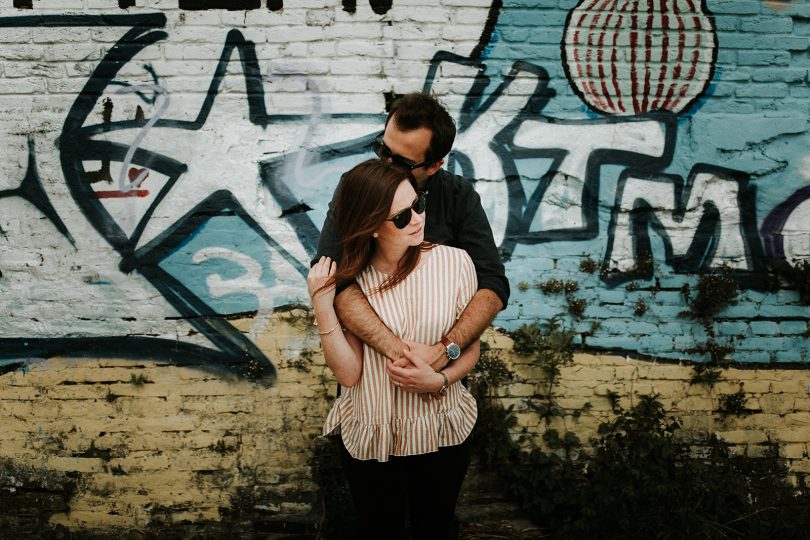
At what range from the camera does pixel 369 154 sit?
3049mm

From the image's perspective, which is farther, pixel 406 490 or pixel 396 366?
pixel 406 490

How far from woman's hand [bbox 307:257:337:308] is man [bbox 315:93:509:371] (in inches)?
2.1

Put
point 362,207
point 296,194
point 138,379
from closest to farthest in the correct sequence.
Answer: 1. point 362,207
2. point 296,194
3. point 138,379

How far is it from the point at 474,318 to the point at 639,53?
188 cm

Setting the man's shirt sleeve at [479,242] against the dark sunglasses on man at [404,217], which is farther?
the man's shirt sleeve at [479,242]

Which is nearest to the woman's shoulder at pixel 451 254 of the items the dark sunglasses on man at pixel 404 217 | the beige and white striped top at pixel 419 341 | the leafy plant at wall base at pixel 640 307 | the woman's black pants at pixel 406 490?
the beige and white striped top at pixel 419 341

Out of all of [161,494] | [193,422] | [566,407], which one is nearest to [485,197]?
[566,407]

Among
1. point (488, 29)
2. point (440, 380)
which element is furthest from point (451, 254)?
point (488, 29)

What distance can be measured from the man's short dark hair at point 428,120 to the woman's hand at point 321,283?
1.79 ft

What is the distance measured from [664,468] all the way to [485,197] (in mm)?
1708

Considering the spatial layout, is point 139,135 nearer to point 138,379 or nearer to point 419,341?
point 138,379

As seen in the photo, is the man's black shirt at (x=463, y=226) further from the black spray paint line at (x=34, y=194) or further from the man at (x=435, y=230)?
the black spray paint line at (x=34, y=194)

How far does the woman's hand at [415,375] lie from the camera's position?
191cm

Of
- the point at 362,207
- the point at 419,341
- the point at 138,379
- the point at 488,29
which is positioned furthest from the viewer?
the point at 138,379
